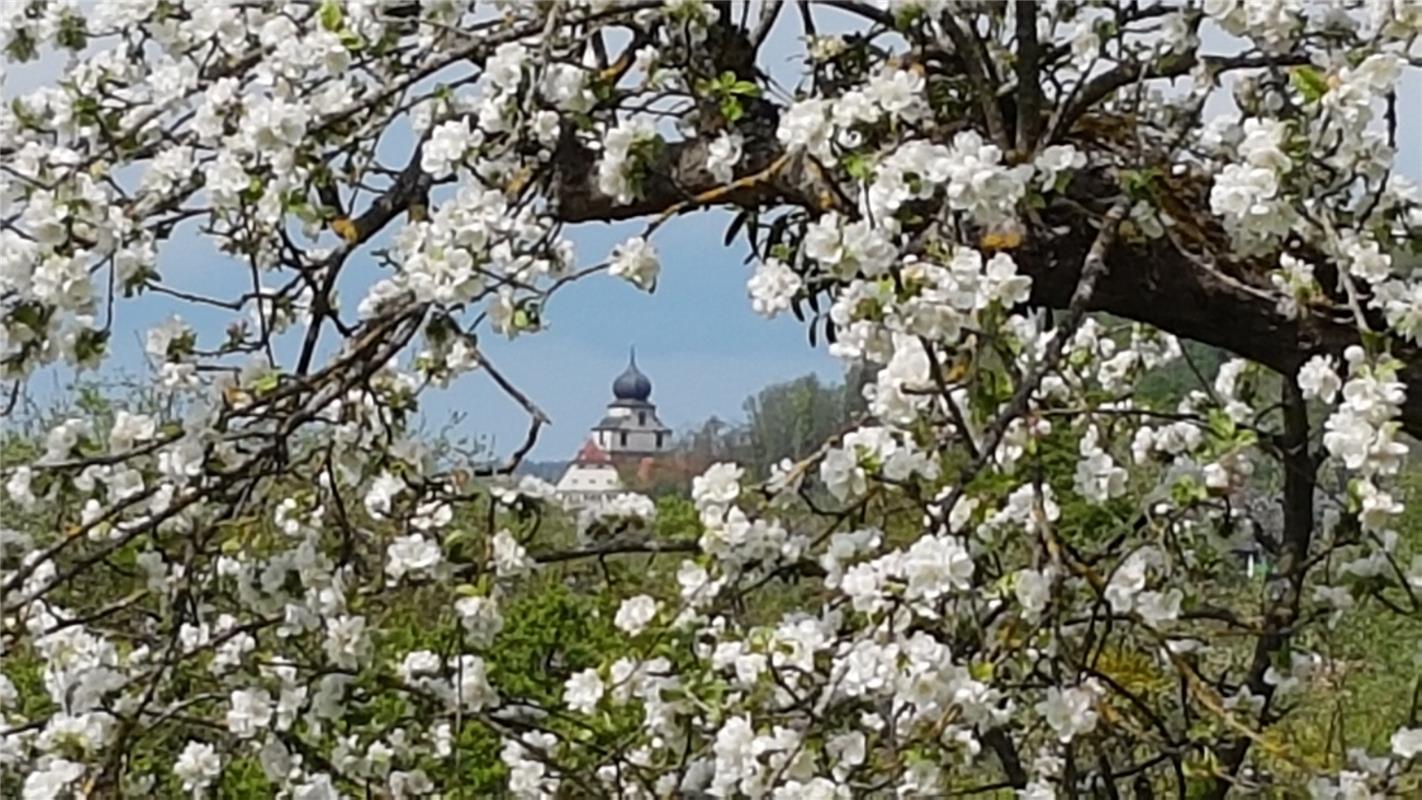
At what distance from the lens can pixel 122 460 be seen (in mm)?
1617

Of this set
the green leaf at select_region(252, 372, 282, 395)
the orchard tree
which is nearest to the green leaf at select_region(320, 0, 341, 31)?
the orchard tree

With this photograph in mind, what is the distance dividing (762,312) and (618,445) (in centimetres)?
77

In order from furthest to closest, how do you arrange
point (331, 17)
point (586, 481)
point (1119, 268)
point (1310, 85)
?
point (586, 481)
point (1119, 268)
point (331, 17)
point (1310, 85)

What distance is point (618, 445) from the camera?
2.21 metres

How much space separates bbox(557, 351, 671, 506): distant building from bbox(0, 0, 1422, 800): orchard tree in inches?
2.7

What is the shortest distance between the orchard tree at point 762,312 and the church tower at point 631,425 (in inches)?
8.6

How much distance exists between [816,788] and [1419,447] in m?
0.78

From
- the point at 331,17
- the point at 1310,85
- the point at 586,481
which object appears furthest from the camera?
the point at 586,481

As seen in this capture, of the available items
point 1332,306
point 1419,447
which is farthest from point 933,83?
point 1419,447

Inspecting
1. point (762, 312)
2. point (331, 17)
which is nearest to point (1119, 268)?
point (762, 312)

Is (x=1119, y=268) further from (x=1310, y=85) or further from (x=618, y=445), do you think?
(x=618, y=445)

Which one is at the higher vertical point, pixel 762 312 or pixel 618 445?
pixel 618 445

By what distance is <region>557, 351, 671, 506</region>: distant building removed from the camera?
6.51 ft

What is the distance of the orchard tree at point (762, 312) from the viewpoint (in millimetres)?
1357
